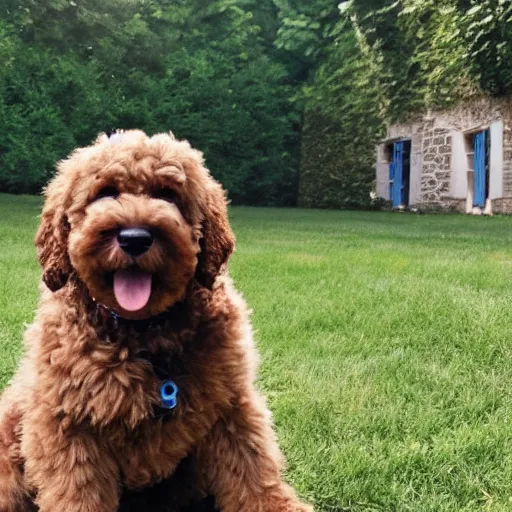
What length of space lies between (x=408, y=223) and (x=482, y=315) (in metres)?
9.31

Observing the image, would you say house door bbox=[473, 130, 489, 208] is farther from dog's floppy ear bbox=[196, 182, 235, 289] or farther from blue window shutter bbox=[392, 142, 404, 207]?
dog's floppy ear bbox=[196, 182, 235, 289]

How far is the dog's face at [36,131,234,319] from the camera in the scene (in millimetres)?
2113

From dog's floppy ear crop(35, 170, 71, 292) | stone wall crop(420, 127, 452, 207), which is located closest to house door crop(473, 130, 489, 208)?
stone wall crop(420, 127, 452, 207)

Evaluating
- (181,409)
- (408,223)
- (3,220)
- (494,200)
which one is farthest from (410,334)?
(494,200)

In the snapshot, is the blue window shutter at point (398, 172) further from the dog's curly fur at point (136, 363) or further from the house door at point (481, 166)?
the dog's curly fur at point (136, 363)

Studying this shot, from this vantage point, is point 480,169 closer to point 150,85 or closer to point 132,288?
point 150,85

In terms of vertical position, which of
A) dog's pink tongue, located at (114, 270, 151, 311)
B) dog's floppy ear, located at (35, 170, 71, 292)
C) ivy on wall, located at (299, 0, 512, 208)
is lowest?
dog's pink tongue, located at (114, 270, 151, 311)

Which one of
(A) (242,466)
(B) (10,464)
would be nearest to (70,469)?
(B) (10,464)

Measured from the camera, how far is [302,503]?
2295 mm

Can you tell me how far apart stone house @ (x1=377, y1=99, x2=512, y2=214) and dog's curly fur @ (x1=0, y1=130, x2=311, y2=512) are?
43.9ft

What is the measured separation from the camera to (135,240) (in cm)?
210

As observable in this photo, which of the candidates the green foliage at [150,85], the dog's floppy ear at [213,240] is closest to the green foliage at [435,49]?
the green foliage at [150,85]

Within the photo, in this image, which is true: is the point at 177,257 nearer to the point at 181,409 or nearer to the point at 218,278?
the point at 218,278

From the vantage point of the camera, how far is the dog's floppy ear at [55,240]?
89.4 inches
